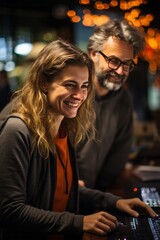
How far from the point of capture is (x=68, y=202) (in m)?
1.67

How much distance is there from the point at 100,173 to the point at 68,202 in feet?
→ 2.57

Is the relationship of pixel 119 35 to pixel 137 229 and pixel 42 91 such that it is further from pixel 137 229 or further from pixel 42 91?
pixel 137 229

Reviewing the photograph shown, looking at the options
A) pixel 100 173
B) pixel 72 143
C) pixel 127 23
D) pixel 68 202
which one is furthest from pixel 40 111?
pixel 100 173

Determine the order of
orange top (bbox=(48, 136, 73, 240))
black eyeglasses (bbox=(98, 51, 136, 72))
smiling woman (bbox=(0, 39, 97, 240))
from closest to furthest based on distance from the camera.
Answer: smiling woman (bbox=(0, 39, 97, 240)) < orange top (bbox=(48, 136, 73, 240)) < black eyeglasses (bbox=(98, 51, 136, 72))

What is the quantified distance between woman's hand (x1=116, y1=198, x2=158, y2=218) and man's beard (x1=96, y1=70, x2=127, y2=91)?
558 millimetres

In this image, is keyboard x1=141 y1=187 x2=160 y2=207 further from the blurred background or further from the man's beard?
the blurred background

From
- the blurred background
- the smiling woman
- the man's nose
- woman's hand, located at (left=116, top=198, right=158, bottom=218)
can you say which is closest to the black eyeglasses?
the man's nose

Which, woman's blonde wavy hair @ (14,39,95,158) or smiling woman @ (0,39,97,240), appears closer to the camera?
smiling woman @ (0,39,97,240)

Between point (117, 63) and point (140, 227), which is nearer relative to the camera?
point (140, 227)

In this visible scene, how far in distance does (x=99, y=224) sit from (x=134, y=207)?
325mm

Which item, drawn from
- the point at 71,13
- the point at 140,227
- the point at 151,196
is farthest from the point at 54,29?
the point at 140,227

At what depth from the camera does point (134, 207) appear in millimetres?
1677

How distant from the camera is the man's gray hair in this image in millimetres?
1801

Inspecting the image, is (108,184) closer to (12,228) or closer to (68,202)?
(68,202)
